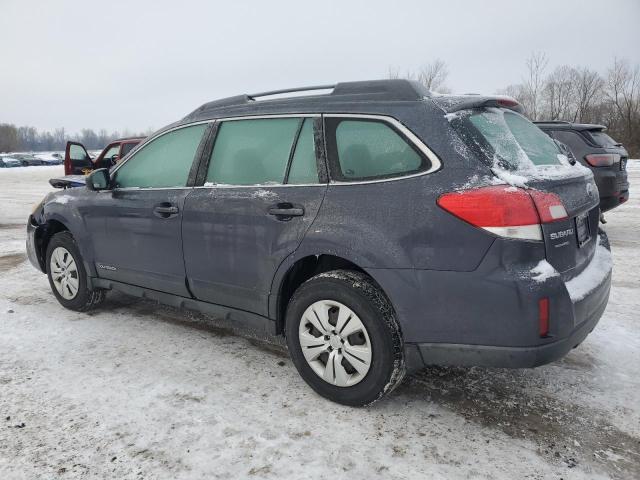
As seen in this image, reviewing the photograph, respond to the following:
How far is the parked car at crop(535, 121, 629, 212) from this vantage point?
725 cm

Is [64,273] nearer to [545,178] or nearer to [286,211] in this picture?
[286,211]

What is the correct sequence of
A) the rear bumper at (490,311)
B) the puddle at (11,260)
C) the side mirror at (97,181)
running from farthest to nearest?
the puddle at (11,260) → the side mirror at (97,181) → the rear bumper at (490,311)

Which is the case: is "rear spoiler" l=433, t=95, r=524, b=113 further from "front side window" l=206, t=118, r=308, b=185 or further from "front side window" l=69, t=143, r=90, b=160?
"front side window" l=69, t=143, r=90, b=160

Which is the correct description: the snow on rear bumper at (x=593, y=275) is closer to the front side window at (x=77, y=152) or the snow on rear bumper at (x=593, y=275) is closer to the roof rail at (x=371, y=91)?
the roof rail at (x=371, y=91)

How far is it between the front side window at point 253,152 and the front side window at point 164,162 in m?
0.27

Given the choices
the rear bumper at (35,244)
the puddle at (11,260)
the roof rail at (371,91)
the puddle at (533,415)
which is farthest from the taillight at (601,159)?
the puddle at (11,260)

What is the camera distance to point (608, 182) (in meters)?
7.25

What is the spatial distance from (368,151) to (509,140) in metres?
0.76

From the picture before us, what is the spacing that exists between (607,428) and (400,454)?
113 centimetres

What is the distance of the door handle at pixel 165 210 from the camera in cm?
356

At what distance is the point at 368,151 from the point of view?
9.09ft

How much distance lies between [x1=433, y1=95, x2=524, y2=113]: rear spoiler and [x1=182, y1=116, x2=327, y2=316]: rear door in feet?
2.46

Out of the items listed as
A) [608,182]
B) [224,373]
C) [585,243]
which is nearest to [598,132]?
[608,182]

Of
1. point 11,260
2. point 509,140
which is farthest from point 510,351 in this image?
point 11,260
